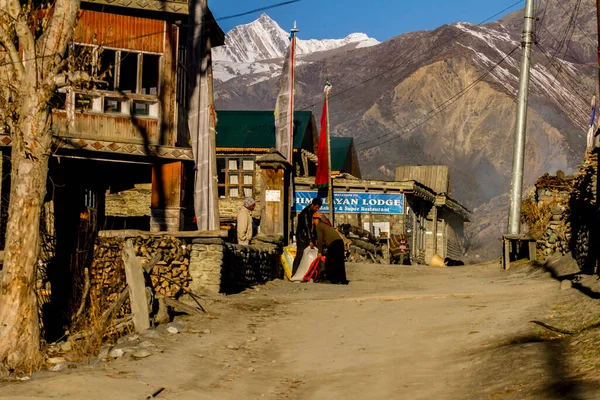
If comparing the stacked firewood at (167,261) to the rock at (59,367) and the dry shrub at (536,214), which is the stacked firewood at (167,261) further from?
the dry shrub at (536,214)

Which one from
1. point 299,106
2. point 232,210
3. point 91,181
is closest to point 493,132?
point 299,106

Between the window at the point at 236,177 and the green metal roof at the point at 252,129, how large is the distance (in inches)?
25.2

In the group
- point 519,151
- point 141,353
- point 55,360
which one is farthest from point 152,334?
point 519,151

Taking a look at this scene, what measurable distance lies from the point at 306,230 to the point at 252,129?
2011cm

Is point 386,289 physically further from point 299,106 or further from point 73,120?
point 299,106

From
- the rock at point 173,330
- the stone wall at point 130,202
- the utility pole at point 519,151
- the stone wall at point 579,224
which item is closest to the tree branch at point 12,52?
the rock at point 173,330

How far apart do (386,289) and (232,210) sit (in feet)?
60.5

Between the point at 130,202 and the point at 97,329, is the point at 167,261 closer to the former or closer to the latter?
the point at 97,329

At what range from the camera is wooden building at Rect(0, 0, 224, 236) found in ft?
65.7

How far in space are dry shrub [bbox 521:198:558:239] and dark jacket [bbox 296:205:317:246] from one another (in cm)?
934

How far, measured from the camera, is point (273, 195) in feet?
72.2

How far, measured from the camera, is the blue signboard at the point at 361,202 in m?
36.3

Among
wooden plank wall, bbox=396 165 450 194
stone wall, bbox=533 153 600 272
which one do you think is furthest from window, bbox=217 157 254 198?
wooden plank wall, bbox=396 165 450 194

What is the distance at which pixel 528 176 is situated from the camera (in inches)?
3851
